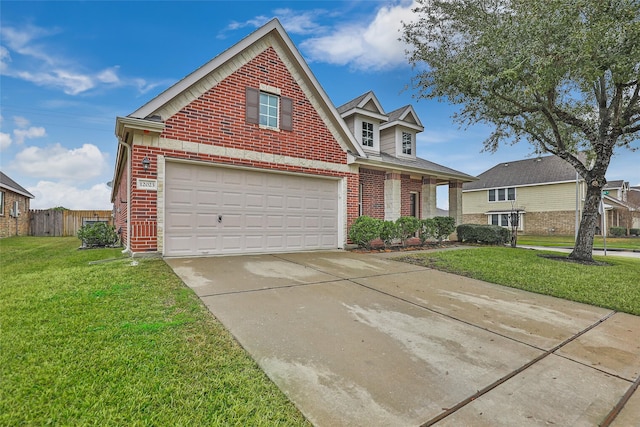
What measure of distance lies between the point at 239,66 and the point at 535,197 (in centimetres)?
2793

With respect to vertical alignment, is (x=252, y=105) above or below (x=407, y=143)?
below

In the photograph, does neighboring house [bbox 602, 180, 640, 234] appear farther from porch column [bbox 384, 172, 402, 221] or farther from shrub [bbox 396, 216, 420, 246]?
shrub [bbox 396, 216, 420, 246]

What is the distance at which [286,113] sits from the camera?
9.20m

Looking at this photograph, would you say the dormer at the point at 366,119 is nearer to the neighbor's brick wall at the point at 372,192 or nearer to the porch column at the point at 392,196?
the neighbor's brick wall at the point at 372,192

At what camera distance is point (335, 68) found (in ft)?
44.6

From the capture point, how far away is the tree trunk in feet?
30.2

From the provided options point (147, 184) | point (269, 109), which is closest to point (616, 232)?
point (269, 109)

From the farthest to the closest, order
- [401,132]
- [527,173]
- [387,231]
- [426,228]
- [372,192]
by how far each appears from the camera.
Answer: [527,173], [401,132], [372,192], [426,228], [387,231]

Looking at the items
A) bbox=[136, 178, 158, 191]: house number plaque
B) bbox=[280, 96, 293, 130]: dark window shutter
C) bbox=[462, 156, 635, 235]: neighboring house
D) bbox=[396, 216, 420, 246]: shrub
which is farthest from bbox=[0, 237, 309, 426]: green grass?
bbox=[462, 156, 635, 235]: neighboring house

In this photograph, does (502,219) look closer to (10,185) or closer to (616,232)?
(616,232)

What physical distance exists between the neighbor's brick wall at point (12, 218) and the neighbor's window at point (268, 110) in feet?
57.0

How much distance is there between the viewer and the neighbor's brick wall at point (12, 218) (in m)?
16.6

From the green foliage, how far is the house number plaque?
1266 cm

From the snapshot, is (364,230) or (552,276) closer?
(552,276)
